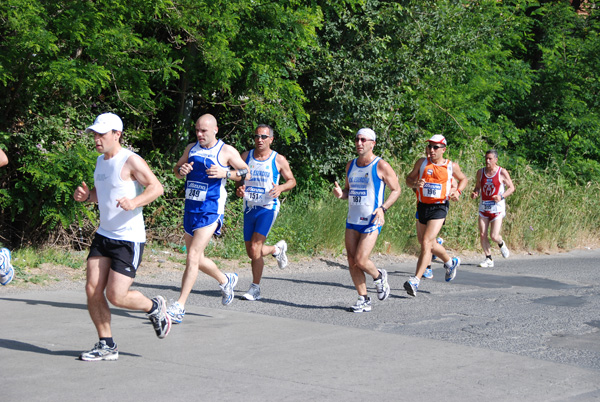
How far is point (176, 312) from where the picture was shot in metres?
7.38

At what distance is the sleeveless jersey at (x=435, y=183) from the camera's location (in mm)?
10266

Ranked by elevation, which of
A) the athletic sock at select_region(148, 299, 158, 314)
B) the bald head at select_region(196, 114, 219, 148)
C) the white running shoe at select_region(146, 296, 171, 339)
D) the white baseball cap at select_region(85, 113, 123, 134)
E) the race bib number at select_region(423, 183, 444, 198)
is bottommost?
the white running shoe at select_region(146, 296, 171, 339)

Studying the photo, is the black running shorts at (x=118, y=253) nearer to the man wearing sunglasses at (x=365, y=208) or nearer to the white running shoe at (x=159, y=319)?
the white running shoe at (x=159, y=319)

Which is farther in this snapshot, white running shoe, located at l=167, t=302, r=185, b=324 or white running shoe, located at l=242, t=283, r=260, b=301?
white running shoe, located at l=242, t=283, r=260, b=301

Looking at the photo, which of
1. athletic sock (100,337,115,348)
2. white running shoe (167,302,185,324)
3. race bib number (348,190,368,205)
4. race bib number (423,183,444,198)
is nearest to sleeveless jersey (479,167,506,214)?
race bib number (423,183,444,198)

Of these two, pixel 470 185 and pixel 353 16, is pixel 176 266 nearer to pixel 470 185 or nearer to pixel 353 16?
pixel 353 16

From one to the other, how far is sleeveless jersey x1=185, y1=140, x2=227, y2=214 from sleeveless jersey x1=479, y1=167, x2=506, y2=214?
7723 mm

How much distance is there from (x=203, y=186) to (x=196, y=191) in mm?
92

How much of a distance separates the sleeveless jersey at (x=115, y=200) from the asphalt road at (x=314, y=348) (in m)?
0.97

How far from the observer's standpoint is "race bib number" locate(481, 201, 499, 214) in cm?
1440

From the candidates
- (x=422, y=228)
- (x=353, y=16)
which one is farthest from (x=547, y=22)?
(x=422, y=228)

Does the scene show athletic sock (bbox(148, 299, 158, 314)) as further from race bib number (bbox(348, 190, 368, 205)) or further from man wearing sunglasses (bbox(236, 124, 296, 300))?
race bib number (bbox(348, 190, 368, 205))

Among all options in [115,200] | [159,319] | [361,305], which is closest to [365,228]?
[361,305]

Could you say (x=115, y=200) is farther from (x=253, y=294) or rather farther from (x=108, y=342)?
(x=253, y=294)
